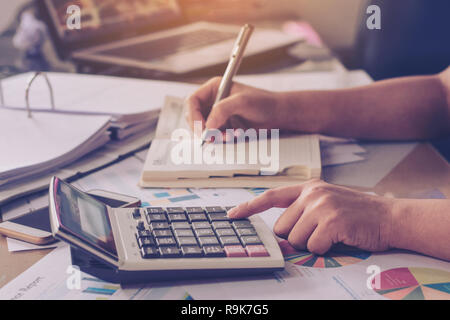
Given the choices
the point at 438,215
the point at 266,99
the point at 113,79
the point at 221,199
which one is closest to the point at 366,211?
the point at 438,215

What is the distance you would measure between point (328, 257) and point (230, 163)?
230mm

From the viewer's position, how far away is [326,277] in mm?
517

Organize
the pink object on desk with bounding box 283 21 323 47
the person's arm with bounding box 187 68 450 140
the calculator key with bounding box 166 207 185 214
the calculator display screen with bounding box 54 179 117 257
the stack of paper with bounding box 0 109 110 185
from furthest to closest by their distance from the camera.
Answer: the pink object on desk with bounding box 283 21 323 47, the person's arm with bounding box 187 68 450 140, the stack of paper with bounding box 0 109 110 185, the calculator key with bounding box 166 207 185 214, the calculator display screen with bounding box 54 179 117 257

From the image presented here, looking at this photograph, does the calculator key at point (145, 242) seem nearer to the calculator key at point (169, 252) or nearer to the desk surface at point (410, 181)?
the calculator key at point (169, 252)

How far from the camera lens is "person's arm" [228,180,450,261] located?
55 centimetres

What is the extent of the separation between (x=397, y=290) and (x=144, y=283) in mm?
245

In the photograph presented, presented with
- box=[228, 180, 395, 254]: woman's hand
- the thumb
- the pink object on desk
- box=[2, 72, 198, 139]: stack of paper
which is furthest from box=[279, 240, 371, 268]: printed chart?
the pink object on desk

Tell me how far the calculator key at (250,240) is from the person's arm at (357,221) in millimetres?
47

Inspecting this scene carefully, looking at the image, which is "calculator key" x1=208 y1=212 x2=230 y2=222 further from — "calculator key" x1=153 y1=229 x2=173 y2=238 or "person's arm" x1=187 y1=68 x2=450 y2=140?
"person's arm" x1=187 y1=68 x2=450 y2=140

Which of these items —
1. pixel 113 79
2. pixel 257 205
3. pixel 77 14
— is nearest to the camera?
pixel 257 205

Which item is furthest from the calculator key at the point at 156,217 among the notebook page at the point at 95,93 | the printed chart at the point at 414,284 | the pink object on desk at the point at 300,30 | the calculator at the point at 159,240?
the pink object on desk at the point at 300,30

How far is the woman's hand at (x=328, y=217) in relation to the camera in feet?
1.81

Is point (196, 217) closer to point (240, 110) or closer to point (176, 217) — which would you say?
point (176, 217)
